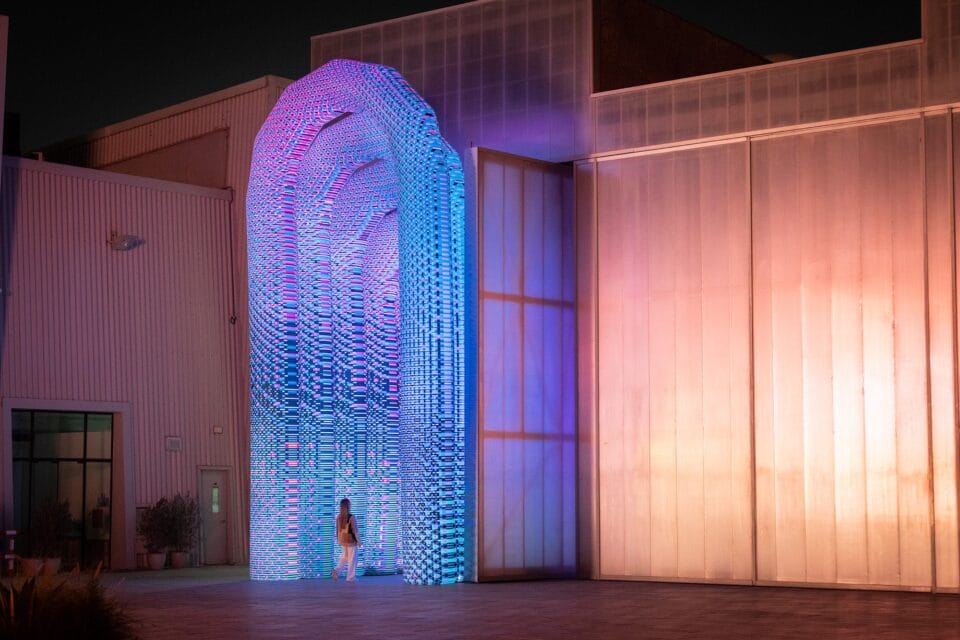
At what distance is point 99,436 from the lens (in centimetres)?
2581

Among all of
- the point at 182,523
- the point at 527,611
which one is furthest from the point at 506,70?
the point at 182,523

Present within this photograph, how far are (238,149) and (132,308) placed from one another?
13.5 feet

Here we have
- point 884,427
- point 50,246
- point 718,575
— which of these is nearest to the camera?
point 884,427

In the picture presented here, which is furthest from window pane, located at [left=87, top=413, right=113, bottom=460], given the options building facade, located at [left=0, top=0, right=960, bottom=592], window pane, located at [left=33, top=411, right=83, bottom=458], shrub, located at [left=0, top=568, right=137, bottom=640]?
shrub, located at [left=0, top=568, right=137, bottom=640]

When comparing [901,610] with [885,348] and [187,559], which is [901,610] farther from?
[187,559]

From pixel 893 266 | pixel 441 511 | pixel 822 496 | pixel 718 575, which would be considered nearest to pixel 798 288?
pixel 893 266

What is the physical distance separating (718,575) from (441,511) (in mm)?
3853

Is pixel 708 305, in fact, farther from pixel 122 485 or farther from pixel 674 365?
pixel 122 485

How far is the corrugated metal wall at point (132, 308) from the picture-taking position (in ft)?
79.9

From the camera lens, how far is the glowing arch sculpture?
19344 mm

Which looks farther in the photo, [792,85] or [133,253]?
[133,253]

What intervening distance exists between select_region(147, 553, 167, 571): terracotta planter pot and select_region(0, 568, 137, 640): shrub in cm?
1561

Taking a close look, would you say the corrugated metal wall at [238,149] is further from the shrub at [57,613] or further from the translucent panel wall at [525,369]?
the shrub at [57,613]

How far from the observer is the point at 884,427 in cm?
1828
